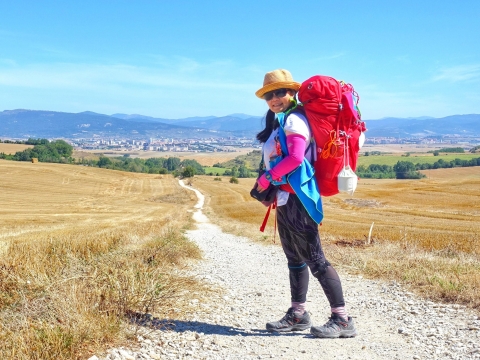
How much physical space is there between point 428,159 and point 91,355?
132m

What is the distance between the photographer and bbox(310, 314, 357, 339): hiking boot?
4016 mm

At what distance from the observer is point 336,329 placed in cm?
402

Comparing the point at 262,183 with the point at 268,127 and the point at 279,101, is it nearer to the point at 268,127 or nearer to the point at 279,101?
the point at 268,127

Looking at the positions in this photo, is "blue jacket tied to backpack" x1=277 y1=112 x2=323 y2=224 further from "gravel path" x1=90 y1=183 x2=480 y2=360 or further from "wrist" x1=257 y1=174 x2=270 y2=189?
"gravel path" x1=90 y1=183 x2=480 y2=360

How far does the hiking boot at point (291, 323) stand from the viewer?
4.23m

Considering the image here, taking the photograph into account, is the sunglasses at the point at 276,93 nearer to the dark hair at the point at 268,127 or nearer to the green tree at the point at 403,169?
the dark hair at the point at 268,127

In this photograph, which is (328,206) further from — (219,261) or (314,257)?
(314,257)

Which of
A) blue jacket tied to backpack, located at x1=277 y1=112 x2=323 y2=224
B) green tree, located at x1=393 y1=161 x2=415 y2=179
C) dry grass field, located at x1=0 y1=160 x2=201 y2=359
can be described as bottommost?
green tree, located at x1=393 y1=161 x2=415 y2=179

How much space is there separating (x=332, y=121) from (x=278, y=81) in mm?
594

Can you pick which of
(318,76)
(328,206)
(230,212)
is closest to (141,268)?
(318,76)

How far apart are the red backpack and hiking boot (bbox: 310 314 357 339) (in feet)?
4.06

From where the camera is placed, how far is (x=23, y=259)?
17.5ft

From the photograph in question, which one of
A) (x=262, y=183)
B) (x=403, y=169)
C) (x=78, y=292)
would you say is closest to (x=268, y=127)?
(x=262, y=183)

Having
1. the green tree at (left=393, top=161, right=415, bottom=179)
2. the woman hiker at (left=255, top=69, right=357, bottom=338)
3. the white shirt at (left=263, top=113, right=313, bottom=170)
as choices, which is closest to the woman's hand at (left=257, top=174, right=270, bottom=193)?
the woman hiker at (left=255, top=69, right=357, bottom=338)
